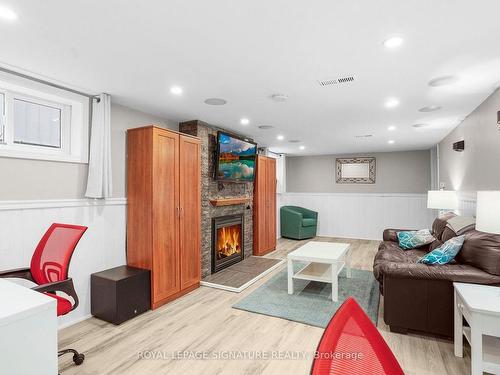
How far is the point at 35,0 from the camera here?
149 centimetres

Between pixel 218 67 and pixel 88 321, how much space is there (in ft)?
9.12

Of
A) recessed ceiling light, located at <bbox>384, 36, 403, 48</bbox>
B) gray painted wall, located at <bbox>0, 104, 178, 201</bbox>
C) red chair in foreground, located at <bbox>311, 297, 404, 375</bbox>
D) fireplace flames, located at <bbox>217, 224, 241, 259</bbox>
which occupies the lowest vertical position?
fireplace flames, located at <bbox>217, 224, 241, 259</bbox>

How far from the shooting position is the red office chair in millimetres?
1942

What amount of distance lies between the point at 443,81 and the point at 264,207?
12.4 feet

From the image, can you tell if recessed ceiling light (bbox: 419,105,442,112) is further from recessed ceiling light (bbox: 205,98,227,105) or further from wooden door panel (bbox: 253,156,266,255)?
wooden door panel (bbox: 253,156,266,255)

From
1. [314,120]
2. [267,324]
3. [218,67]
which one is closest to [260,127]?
[314,120]

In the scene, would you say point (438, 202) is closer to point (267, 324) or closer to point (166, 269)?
point (267, 324)

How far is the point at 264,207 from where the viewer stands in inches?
227

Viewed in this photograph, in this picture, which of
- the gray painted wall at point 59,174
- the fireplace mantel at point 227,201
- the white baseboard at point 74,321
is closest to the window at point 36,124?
the gray painted wall at point 59,174

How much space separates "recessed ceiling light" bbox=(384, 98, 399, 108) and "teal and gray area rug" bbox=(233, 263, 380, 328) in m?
2.32

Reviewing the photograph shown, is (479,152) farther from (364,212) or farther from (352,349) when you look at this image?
(364,212)

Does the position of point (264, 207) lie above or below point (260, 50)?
below

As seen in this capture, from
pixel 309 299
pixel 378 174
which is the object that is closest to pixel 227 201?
pixel 309 299
